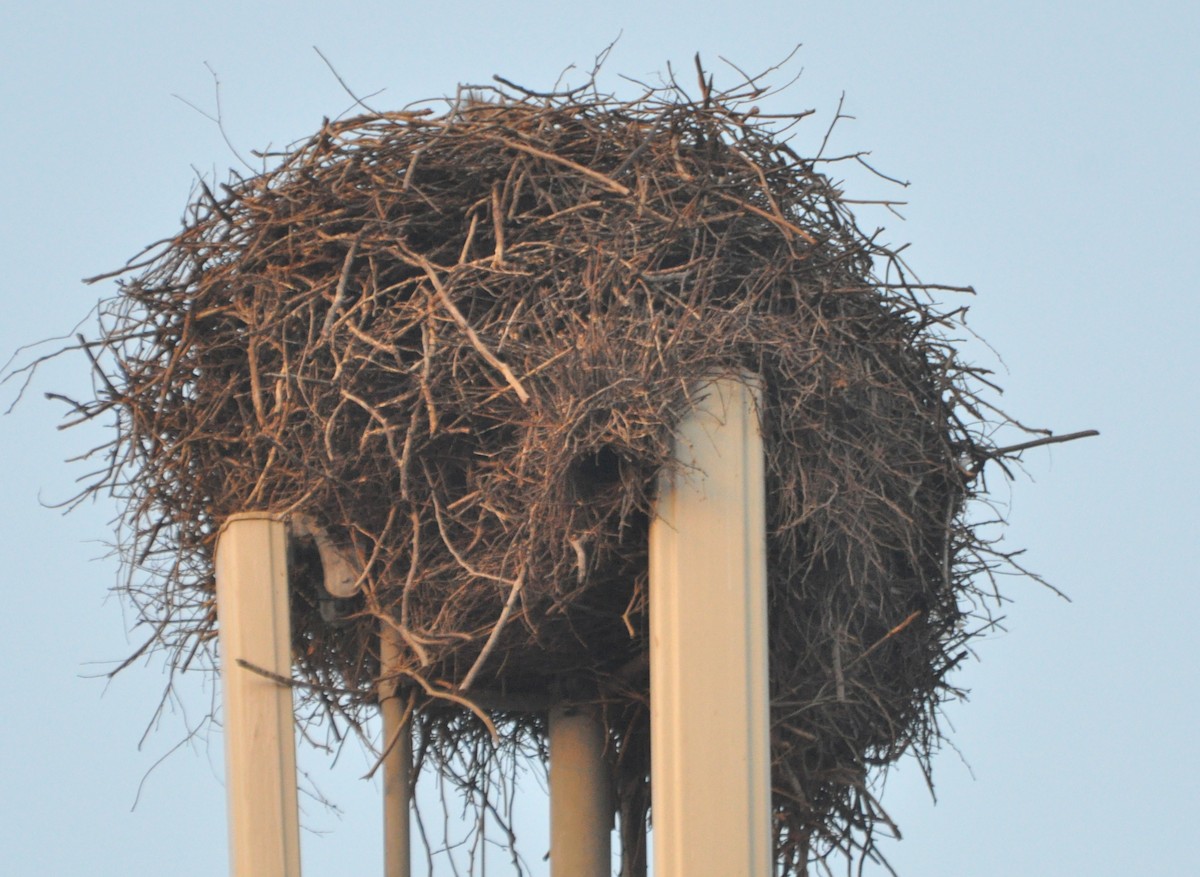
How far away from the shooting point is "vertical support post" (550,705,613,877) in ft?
25.3

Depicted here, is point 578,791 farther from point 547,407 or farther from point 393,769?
point 547,407

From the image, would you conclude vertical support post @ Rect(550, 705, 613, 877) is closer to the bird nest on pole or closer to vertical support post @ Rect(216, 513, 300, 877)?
the bird nest on pole

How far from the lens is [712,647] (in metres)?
6.59

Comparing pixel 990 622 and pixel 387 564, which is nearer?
pixel 387 564

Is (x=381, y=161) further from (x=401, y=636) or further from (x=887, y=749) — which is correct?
(x=887, y=749)

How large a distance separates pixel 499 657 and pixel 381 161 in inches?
60.6

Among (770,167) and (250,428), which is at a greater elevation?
(770,167)

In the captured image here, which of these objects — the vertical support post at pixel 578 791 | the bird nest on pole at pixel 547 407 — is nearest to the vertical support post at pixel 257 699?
the bird nest on pole at pixel 547 407

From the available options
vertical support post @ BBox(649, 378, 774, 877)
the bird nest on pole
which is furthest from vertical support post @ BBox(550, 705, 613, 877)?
vertical support post @ BBox(649, 378, 774, 877)

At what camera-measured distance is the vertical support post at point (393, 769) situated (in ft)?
23.9

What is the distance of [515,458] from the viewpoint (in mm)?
6672

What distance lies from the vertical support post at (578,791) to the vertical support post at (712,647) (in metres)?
1.12

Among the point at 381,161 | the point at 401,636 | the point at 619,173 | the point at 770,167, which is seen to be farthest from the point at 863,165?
the point at 401,636

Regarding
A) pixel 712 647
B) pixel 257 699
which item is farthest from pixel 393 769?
pixel 712 647
